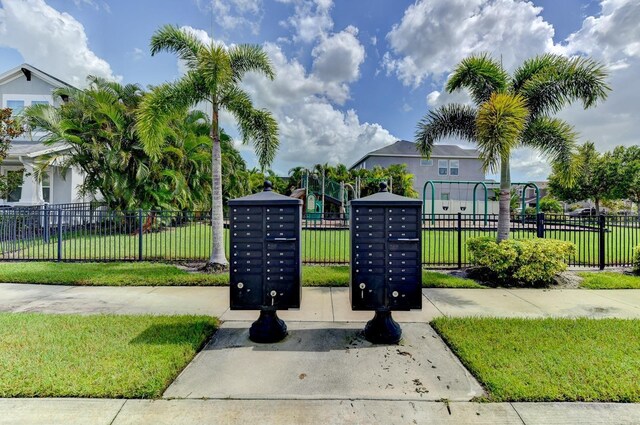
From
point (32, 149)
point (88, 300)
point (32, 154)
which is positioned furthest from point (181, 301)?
point (32, 149)

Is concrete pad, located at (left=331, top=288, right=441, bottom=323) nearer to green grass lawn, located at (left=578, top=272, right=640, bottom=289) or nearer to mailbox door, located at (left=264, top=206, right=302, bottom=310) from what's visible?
mailbox door, located at (left=264, top=206, right=302, bottom=310)

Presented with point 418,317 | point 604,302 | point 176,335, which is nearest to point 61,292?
point 176,335

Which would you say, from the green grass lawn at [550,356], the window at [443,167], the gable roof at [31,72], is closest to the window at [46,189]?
the gable roof at [31,72]

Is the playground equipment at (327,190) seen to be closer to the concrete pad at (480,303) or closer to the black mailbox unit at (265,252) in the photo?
the concrete pad at (480,303)

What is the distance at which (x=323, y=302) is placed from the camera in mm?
5871

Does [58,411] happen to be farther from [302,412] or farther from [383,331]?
[383,331]

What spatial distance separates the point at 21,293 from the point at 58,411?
16.3 feet

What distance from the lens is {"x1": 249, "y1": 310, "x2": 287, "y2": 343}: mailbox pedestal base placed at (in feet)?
13.7

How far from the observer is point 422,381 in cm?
331

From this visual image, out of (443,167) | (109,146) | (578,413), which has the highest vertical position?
(443,167)

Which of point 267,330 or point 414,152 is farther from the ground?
point 414,152

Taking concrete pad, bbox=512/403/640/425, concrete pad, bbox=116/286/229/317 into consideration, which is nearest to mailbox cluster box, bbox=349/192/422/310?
concrete pad, bbox=512/403/640/425

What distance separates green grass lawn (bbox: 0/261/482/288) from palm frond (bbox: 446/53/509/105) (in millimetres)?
4642

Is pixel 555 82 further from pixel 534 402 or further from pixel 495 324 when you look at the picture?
pixel 534 402
